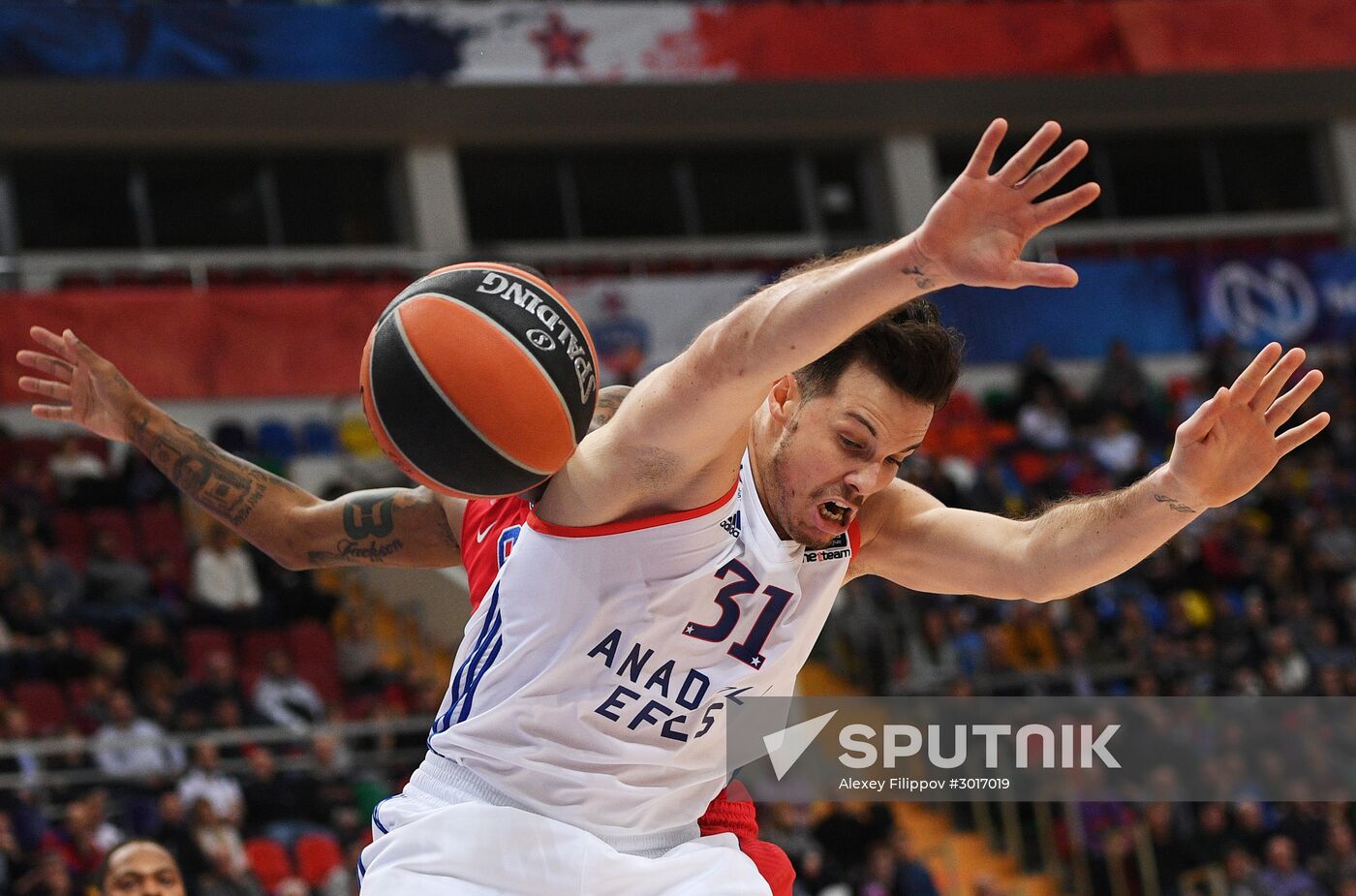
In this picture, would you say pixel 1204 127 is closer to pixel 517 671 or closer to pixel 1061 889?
pixel 1061 889

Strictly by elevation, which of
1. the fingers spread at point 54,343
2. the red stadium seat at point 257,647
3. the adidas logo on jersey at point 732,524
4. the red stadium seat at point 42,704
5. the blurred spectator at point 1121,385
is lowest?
the adidas logo on jersey at point 732,524

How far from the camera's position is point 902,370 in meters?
3.65

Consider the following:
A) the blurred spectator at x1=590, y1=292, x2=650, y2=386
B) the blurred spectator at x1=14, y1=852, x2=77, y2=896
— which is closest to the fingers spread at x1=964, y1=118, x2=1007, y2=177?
the blurred spectator at x1=14, y1=852, x2=77, y2=896

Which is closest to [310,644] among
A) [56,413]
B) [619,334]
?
[619,334]

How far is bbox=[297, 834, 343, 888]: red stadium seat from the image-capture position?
10.9 metres

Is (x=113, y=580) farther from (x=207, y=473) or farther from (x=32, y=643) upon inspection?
(x=207, y=473)

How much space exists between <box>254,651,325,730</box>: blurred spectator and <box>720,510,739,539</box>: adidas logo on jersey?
947 centimetres

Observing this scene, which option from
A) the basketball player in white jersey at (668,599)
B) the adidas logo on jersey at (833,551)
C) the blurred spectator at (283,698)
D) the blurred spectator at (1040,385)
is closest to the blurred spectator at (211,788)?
the blurred spectator at (283,698)

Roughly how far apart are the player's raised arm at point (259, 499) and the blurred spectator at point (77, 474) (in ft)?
34.6

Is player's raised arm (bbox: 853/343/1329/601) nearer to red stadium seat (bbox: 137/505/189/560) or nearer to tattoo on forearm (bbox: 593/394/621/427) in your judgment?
tattoo on forearm (bbox: 593/394/621/427)

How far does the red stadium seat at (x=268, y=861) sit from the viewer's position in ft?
35.1

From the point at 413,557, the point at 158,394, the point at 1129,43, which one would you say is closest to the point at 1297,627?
the point at 1129,43

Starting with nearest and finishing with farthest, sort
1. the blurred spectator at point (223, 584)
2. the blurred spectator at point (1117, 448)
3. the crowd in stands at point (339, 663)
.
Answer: the crowd in stands at point (339, 663) → the blurred spectator at point (223, 584) → the blurred spectator at point (1117, 448)

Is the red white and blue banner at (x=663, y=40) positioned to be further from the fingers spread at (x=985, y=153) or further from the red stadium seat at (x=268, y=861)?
the fingers spread at (x=985, y=153)
